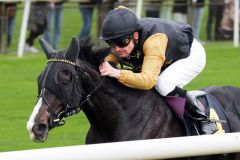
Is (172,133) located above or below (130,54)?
below

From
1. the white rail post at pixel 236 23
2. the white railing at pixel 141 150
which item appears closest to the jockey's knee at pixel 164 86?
the white railing at pixel 141 150

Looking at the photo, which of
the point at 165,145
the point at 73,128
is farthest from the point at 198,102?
the point at 73,128

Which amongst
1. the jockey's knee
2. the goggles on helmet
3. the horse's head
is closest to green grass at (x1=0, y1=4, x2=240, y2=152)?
the jockey's knee

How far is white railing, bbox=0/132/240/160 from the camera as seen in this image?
375 cm

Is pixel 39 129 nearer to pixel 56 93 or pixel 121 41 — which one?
pixel 56 93

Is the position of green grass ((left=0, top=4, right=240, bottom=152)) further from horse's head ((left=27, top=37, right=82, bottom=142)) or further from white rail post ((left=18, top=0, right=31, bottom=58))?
horse's head ((left=27, top=37, right=82, bottom=142))

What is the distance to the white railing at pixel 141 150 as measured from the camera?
3.75 meters

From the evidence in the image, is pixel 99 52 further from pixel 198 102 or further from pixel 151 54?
pixel 198 102

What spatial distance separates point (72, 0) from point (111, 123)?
29.2ft

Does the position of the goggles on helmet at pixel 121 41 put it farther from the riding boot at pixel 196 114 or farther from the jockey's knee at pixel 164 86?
the riding boot at pixel 196 114

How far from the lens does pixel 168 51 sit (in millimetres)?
6102

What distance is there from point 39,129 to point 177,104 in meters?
1.16

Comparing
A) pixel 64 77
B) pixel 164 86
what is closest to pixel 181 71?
pixel 164 86

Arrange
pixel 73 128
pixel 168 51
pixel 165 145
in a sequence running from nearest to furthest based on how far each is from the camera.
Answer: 1. pixel 165 145
2. pixel 168 51
3. pixel 73 128
